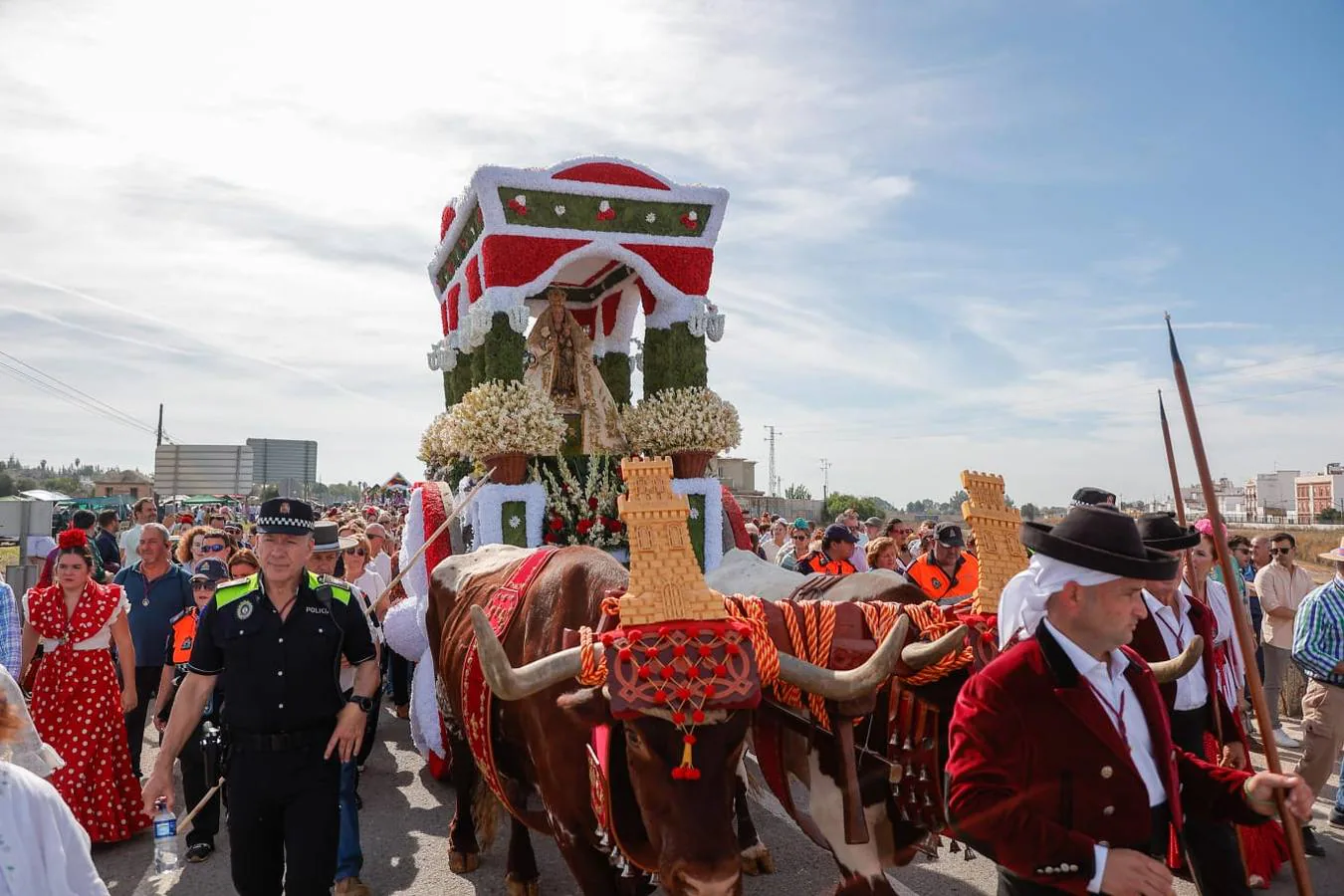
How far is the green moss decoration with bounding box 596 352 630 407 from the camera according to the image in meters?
8.92

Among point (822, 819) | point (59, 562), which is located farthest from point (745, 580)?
point (59, 562)

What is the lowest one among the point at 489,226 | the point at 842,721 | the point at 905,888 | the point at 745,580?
the point at 905,888

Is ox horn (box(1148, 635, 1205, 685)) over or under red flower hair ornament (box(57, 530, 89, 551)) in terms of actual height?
under

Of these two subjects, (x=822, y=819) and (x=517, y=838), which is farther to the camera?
(x=517, y=838)

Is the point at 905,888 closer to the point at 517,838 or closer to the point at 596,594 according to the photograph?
the point at 517,838

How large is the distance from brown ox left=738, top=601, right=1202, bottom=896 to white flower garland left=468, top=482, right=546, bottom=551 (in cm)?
319

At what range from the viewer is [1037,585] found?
2.39m

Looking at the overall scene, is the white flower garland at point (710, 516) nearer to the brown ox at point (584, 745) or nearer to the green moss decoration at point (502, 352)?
Answer: the green moss decoration at point (502, 352)

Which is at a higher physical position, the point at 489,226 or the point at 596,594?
the point at 489,226

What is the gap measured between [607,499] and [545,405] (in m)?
0.83

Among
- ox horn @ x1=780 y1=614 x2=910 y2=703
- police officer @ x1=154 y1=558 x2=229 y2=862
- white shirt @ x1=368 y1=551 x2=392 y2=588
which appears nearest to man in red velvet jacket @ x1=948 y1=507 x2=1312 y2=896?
ox horn @ x1=780 y1=614 x2=910 y2=703

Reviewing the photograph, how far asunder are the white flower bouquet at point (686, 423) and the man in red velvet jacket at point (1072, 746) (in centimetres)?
470

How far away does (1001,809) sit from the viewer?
2143 millimetres

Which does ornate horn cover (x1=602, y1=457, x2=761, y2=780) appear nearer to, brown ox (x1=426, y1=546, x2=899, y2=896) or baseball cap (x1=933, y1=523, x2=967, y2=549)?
brown ox (x1=426, y1=546, x2=899, y2=896)
